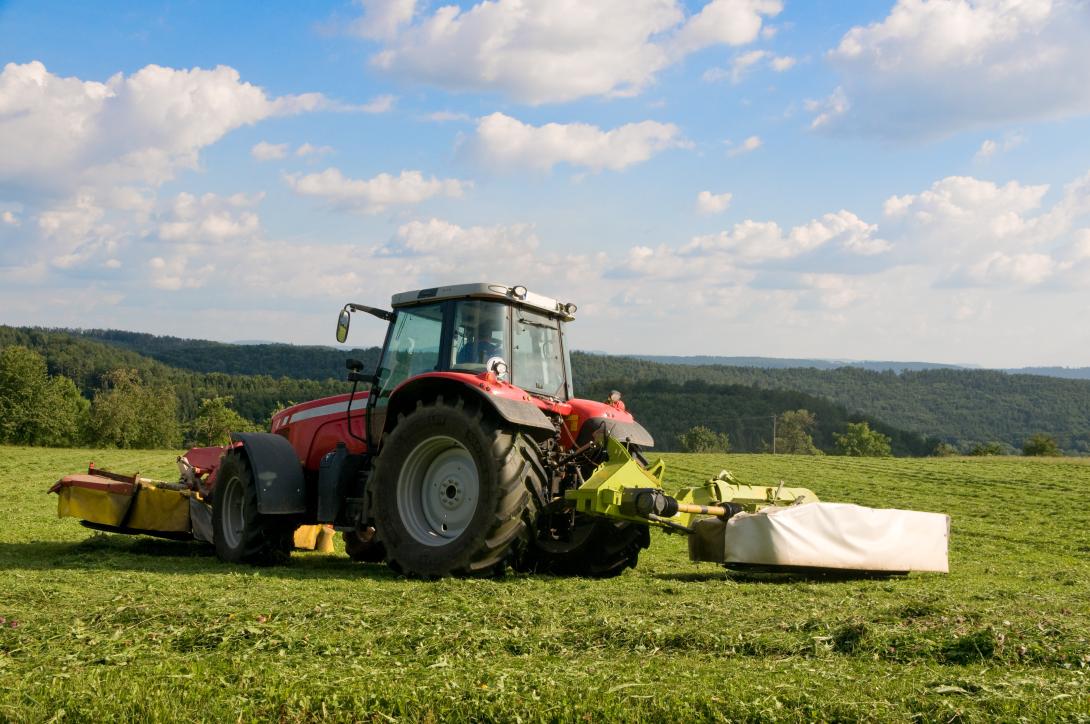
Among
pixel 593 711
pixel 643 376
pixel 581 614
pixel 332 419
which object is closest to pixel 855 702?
pixel 593 711

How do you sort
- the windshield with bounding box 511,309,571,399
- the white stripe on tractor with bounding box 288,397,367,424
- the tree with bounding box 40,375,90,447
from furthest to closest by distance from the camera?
the tree with bounding box 40,375,90,447, the white stripe on tractor with bounding box 288,397,367,424, the windshield with bounding box 511,309,571,399

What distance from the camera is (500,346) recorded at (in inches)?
346

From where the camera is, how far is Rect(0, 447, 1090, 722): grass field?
3.96 meters

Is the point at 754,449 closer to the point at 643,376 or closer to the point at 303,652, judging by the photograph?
the point at 643,376

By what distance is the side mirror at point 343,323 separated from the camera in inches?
362

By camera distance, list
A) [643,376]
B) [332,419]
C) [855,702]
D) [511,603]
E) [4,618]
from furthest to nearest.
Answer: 1. [643,376]
2. [332,419]
3. [511,603]
4. [4,618]
5. [855,702]

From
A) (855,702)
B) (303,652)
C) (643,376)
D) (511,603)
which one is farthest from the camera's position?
(643,376)

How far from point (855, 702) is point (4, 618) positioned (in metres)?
4.65

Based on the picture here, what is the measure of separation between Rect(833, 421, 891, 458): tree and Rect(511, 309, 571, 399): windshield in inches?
2665

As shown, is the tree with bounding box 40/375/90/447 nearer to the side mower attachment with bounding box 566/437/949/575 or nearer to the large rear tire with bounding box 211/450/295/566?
the large rear tire with bounding box 211/450/295/566

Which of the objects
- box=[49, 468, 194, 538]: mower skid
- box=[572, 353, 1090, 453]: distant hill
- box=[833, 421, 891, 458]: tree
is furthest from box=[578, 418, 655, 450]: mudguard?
box=[572, 353, 1090, 453]: distant hill

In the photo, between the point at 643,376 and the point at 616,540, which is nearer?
the point at 616,540

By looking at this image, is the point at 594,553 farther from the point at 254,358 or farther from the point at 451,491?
the point at 254,358

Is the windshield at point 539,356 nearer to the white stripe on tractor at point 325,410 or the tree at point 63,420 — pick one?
the white stripe on tractor at point 325,410
